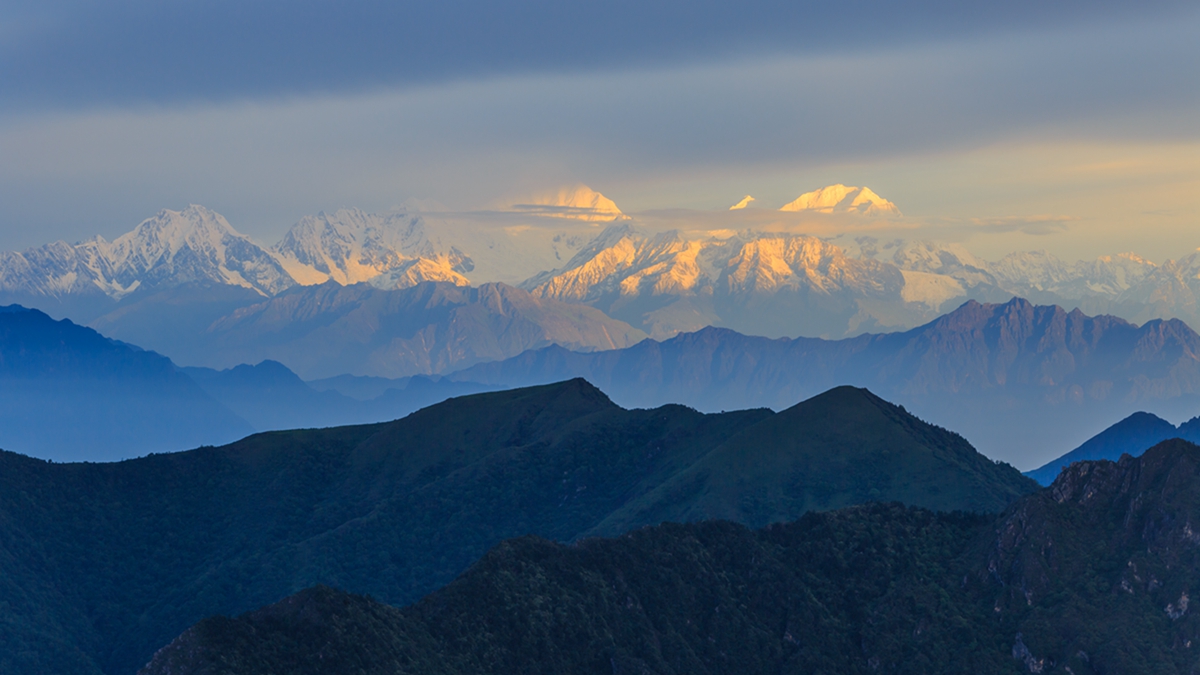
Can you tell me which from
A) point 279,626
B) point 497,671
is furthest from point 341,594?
point 497,671

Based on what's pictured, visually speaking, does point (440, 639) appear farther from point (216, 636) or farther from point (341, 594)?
point (216, 636)

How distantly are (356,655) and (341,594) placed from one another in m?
12.3

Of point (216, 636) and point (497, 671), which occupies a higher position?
point (216, 636)

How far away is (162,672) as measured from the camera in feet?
576

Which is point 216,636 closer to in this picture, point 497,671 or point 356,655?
point 356,655

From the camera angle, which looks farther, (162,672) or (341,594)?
(341,594)

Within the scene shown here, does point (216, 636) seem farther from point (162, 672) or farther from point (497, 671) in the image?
point (497, 671)

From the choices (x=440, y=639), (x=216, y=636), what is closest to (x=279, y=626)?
(x=216, y=636)

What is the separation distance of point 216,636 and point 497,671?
39.3m

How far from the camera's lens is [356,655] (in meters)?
184

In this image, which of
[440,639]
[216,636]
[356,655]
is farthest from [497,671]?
[216,636]

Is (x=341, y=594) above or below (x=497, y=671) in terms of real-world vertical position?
above

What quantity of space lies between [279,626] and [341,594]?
1092 cm

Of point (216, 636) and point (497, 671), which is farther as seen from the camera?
point (497, 671)
